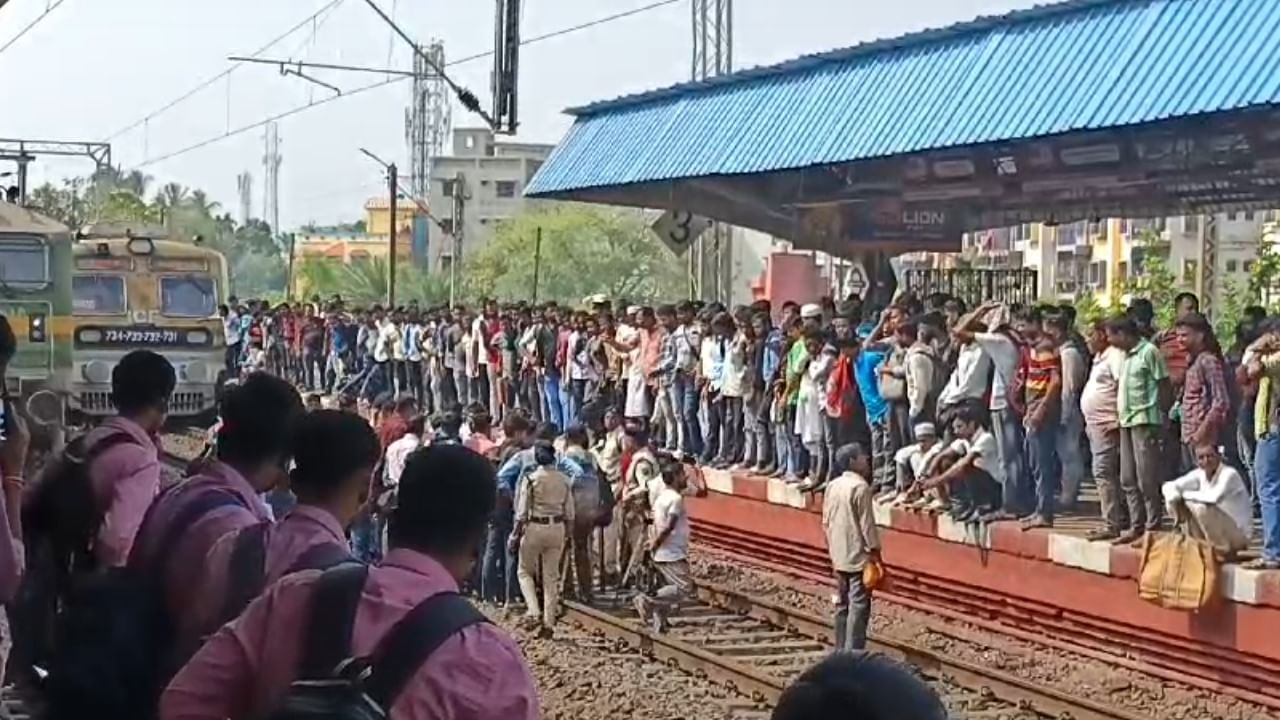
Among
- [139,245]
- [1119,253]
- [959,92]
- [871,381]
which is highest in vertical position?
[959,92]

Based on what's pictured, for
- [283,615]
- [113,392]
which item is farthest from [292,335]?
[283,615]

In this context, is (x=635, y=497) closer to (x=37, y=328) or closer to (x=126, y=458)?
(x=37, y=328)

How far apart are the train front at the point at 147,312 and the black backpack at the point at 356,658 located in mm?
20489

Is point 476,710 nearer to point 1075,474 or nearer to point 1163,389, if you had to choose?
point 1163,389

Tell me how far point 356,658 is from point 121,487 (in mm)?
2249

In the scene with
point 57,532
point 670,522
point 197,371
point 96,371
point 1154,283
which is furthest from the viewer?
point 1154,283

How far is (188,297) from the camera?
24328 mm

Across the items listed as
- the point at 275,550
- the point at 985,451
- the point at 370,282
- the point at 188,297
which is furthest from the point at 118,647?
the point at 370,282

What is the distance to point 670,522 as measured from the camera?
13406mm

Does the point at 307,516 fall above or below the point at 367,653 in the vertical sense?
above

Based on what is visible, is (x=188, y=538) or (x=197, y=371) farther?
(x=197, y=371)

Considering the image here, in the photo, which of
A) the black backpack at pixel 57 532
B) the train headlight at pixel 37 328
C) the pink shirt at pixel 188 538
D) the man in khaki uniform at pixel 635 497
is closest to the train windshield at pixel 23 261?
the train headlight at pixel 37 328

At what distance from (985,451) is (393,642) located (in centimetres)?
1145

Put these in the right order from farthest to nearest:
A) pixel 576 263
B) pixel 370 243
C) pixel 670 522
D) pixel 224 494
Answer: pixel 370 243 → pixel 576 263 → pixel 670 522 → pixel 224 494
